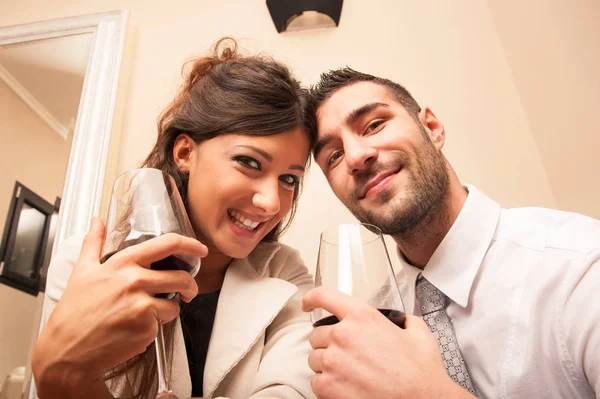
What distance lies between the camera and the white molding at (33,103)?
1625 millimetres

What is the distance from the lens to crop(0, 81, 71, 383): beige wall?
53.0 inches

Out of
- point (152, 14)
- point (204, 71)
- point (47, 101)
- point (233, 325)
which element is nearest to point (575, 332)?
point (233, 325)

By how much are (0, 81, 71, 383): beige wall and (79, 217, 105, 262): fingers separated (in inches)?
36.3

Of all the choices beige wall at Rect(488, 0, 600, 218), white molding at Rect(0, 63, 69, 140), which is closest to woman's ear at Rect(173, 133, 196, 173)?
white molding at Rect(0, 63, 69, 140)

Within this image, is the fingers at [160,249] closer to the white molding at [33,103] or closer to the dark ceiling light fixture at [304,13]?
the white molding at [33,103]

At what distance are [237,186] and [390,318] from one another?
0.49 m

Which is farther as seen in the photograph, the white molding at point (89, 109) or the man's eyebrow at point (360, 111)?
the white molding at point (89, 109)

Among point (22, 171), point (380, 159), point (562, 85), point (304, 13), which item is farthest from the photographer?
point (304, 13)

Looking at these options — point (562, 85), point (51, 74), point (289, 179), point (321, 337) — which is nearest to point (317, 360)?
point (321, 337)

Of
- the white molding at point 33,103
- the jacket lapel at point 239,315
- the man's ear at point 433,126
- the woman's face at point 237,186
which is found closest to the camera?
the jacket lapel at point 239,315

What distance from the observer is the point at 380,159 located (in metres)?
1.04

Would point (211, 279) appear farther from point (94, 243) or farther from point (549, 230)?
point (549, 230)

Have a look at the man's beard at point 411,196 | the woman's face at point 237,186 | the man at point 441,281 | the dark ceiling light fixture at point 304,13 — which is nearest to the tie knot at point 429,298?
the man at point 441,281

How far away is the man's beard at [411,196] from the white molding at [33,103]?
4.10 ft
